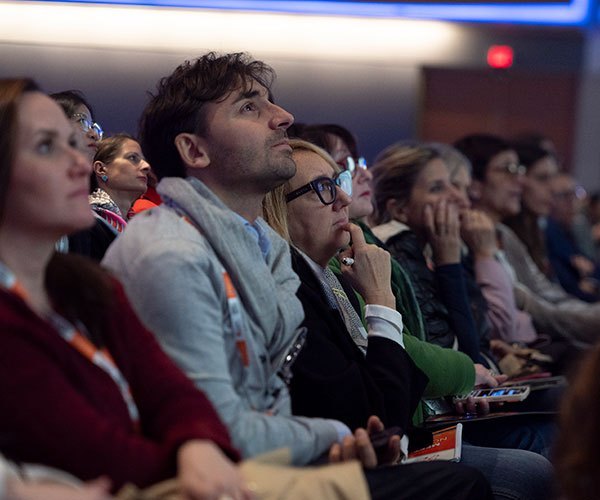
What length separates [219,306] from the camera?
2.06 m

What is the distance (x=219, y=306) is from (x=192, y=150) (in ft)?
1.92

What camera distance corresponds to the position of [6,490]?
1.50 metres

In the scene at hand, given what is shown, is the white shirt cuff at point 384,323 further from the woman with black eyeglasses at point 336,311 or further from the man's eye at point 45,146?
the man's eye at point 45,146

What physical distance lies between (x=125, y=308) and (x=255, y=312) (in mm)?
398

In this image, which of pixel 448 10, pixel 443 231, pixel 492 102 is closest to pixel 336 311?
pixel 443 231

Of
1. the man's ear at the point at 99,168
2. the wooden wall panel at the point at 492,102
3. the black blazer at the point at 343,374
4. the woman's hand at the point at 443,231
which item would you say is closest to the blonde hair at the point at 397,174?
the woman's hand at the point at 443,231

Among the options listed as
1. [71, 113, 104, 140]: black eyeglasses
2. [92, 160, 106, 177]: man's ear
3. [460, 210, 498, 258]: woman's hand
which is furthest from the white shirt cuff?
[460, 210, 498, 258]: woman's hand

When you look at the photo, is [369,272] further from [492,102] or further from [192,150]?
[492,102]

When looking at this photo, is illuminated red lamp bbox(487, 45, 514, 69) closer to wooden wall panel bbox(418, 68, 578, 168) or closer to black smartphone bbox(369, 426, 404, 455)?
wooden wall panel bbox(418, 68, 578, 168)

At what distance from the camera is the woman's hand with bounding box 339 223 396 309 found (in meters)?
2.71

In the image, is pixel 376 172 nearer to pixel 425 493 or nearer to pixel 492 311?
pixel 492 311

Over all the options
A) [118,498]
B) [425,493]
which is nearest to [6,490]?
[118,498]

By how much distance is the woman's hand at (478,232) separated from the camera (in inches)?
174

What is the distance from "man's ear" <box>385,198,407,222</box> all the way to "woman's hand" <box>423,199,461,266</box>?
0.11 meters
